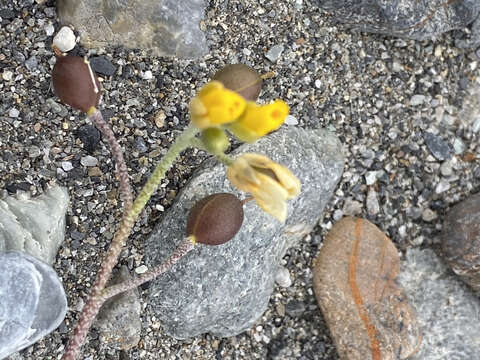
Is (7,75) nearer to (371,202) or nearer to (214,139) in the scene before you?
(214,139)

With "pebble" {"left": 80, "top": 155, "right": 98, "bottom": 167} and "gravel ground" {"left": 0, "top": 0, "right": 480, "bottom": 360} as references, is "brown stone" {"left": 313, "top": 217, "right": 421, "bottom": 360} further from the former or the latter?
"pebble" {"left": 80, "top": 155, "right": 98, "bottom": 167}

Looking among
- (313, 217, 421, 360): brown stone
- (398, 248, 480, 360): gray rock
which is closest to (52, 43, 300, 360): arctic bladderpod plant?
(313, 217, 421, 360): brown stone

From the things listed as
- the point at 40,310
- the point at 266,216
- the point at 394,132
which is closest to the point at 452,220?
the point at 394,132

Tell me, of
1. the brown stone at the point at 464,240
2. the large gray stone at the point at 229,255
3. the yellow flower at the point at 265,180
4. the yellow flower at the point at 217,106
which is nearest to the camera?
the yellow flower at the point at 217,106

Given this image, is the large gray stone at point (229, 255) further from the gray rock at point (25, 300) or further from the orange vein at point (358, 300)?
the gray rock at point (25, 300)

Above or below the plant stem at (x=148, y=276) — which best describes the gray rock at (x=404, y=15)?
above

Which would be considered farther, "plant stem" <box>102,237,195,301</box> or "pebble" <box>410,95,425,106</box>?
"pebble" <box>410,95,425,106</box>

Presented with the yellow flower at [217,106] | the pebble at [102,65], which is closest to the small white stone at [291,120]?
the pebble at [102,65]
